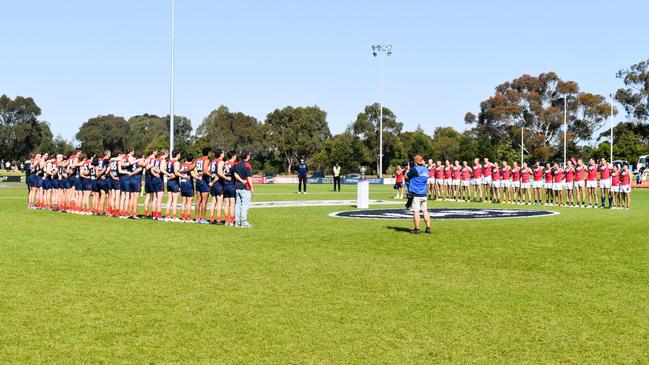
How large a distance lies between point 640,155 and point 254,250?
3064 inches

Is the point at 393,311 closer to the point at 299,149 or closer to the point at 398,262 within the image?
the point at 398,262

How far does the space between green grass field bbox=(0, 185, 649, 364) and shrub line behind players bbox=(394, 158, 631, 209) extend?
12.9m

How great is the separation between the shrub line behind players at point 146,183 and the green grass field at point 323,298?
2806mm

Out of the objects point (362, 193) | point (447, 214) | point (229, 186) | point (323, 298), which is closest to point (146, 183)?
A: point (229, 186)

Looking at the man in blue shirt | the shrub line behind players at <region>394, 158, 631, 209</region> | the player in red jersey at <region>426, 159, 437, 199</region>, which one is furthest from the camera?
the player in red jersey at <region>426, 159, 437, 199</region>

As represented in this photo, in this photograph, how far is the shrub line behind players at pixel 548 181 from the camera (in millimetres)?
27047

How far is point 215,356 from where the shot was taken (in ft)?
18.8

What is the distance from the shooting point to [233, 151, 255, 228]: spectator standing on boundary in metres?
16.7

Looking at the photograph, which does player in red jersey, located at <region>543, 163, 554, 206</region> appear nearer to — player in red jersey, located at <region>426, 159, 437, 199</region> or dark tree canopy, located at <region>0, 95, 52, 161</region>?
player in red jersey, located at <region>426, 159, 437, 199</region>

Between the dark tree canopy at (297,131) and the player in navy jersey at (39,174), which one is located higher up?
the dark tree canopy at (297,131)

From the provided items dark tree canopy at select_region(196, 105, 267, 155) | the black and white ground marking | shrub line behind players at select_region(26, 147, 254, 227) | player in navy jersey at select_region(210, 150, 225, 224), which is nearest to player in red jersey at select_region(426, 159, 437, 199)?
the black and white ground marking

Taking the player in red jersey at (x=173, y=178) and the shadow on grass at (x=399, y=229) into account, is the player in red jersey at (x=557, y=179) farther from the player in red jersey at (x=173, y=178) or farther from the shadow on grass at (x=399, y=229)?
the player in red jersey at (x=173, y=178)

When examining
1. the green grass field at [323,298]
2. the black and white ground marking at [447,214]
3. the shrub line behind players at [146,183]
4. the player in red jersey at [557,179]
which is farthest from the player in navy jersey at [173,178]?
the player in red jersey at [557,179]

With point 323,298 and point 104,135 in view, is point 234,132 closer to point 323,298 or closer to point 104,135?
point 104,135
